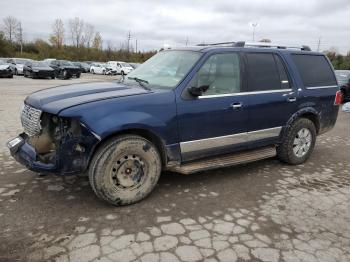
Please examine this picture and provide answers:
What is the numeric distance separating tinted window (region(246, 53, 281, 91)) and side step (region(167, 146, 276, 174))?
964 millimetres

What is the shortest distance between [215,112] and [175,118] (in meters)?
0.61

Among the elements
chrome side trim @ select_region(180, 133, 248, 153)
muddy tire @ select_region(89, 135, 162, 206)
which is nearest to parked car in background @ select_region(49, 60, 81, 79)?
chrome side trim @ select_region(180, 133, 248, 153)

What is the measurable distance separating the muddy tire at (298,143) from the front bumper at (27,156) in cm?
362

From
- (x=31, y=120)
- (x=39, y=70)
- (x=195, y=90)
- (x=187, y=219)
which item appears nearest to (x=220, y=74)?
(x=195, y=90)

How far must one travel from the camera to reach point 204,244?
10.6 ft

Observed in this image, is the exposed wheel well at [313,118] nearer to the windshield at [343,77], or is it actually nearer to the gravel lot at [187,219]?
the gravel lot at [187,219]

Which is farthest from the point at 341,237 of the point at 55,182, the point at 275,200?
the point at 55,182

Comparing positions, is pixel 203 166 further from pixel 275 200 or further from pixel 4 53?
pixel 4 53

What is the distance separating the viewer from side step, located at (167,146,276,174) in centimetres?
434

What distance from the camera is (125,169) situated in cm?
394

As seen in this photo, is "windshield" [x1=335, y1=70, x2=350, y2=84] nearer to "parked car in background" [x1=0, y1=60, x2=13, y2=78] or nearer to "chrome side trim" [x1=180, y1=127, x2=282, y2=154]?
"chrome side trim" [x1=180, y1=127, x2=282, y2=154]

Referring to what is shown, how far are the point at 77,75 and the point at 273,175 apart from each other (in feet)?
86.4

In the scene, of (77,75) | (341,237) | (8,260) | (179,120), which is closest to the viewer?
(8,260)

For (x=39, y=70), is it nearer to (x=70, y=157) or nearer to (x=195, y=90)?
(x=195, y=90)
